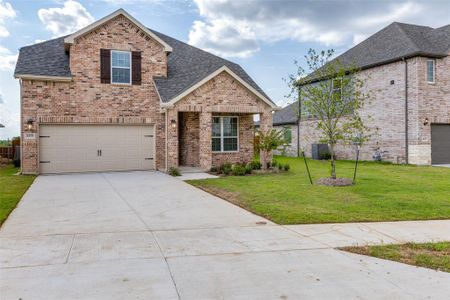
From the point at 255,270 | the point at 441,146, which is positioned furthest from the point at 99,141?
the point at 441,146

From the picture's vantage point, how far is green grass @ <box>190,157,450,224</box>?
7.97m

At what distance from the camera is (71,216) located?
7961mm

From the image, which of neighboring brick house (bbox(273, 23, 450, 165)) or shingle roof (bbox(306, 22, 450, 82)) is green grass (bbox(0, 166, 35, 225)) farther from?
shingle roof (bbox(306, 22, 450, 82))

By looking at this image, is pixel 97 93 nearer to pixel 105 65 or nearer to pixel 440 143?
pixel 105 65

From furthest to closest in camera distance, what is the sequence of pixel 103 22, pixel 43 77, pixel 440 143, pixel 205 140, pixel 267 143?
pixel 440 143
pixel 103 22
pixel 205 140
pixel 267 143
pixel 43 77

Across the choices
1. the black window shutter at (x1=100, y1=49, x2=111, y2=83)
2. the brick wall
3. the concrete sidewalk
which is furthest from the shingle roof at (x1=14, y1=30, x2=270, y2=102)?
the concrete sidewalk

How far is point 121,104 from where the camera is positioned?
18047 millimetres

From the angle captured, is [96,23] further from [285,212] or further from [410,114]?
[410,114]

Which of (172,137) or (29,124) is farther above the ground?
(29,124)

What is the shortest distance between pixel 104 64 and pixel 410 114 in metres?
15.9

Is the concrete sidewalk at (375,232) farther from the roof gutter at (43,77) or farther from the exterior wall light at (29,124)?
the exterior wall light at (29,124)

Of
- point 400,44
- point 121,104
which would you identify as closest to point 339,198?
point 121,104

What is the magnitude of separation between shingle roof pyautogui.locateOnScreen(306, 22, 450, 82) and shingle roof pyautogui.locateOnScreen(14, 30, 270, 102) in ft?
18.4

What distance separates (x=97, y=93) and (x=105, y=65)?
1.36 m
